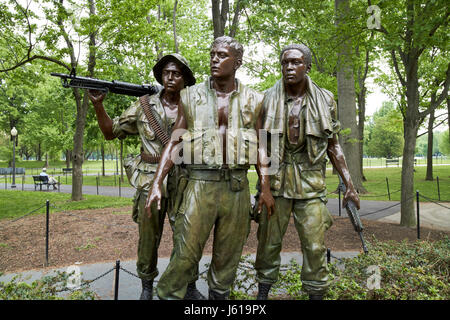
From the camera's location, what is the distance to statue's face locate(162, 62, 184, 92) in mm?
3432

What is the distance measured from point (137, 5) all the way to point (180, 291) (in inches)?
379

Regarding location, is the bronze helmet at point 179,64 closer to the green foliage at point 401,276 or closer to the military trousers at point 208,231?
the military trousers at point 208,231

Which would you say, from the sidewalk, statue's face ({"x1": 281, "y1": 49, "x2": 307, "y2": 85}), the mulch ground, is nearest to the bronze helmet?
statue's face ({"x1": 281, "y1": 49, "x2": 307, "y2": 85})

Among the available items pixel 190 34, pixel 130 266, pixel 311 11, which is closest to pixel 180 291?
pixel 130 266

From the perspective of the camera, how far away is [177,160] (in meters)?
2.99

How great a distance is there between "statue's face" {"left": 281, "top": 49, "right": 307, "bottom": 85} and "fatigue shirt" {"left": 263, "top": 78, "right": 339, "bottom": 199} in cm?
16

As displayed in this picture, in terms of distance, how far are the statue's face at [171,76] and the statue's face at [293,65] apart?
1066 millimetres

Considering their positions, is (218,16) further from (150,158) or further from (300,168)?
(300,168)

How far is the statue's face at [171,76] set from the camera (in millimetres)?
3432

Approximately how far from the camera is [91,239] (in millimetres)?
7773

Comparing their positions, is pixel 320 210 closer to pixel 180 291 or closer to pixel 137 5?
pixel 180 291

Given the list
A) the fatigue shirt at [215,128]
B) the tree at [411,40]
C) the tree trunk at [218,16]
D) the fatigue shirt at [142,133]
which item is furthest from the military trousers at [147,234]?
the tree at [411,40]

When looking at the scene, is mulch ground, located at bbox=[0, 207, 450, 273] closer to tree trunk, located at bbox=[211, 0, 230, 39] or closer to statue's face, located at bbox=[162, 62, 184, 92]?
statue's face, located at bbox=[162, 62, 184, 92]

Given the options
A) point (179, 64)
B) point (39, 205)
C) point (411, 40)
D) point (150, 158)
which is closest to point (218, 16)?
point (179, 64)
